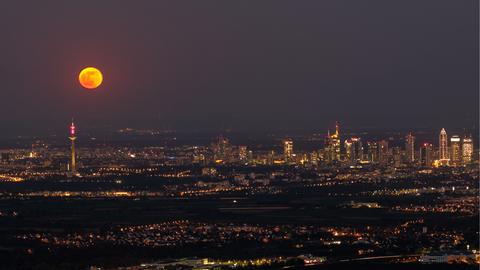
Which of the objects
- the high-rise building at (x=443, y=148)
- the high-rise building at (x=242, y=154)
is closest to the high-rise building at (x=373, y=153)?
the high-rise building at (x=443, y=148)

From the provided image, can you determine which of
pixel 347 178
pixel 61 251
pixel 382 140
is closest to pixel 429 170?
pixel 347 178

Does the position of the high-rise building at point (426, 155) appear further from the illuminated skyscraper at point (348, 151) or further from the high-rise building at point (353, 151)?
the illuminated skyscraper at point (348, 151)

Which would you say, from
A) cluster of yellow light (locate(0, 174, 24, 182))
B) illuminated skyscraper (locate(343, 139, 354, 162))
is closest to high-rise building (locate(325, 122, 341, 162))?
illuminated skyscraper (locate(343, 139, 354, 162))

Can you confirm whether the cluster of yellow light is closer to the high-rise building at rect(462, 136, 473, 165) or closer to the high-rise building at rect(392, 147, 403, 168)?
the high-rise building at rect(392, 147, 403, 168)

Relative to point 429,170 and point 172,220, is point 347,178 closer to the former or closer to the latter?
point 429,170

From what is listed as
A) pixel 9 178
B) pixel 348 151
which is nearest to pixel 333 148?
pixel 348 151

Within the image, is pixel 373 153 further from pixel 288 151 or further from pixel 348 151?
pixel 288 151
